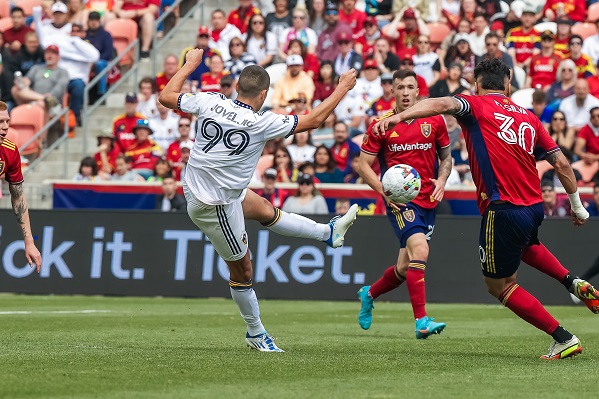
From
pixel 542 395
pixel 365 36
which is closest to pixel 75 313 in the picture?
pixel 542 395

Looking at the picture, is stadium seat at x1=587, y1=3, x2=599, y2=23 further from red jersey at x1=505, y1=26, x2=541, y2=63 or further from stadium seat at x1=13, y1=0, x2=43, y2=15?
stadium seat at x1=13, y1=0, x2=43, y2=15

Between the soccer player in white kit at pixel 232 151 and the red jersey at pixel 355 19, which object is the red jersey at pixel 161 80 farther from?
the soccer player in white kit at pixel 232 151

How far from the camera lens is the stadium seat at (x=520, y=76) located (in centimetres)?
2284

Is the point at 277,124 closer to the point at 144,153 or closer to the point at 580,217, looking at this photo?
the point at 580,217

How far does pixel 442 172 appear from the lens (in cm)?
1214

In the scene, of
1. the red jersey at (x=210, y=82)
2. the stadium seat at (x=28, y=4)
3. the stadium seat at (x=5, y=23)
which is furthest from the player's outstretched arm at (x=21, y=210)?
the stadium seat at (x=28, y=4)

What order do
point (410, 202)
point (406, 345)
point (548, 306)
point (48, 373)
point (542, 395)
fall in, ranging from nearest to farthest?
point (542, 395) → point (48, 373) → point (406, 345) → point (410, 202) → point (548, 306)

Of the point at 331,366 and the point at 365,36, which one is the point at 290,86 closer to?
the point at 365,36

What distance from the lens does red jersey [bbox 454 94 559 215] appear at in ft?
30.9

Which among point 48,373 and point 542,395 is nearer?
point 542,395

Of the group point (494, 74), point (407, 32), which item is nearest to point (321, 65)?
point (407, 32)

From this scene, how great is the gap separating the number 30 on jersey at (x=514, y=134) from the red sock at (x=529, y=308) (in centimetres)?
116

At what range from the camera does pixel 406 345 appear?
1086 centimetres

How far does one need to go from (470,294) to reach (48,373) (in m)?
11.3
